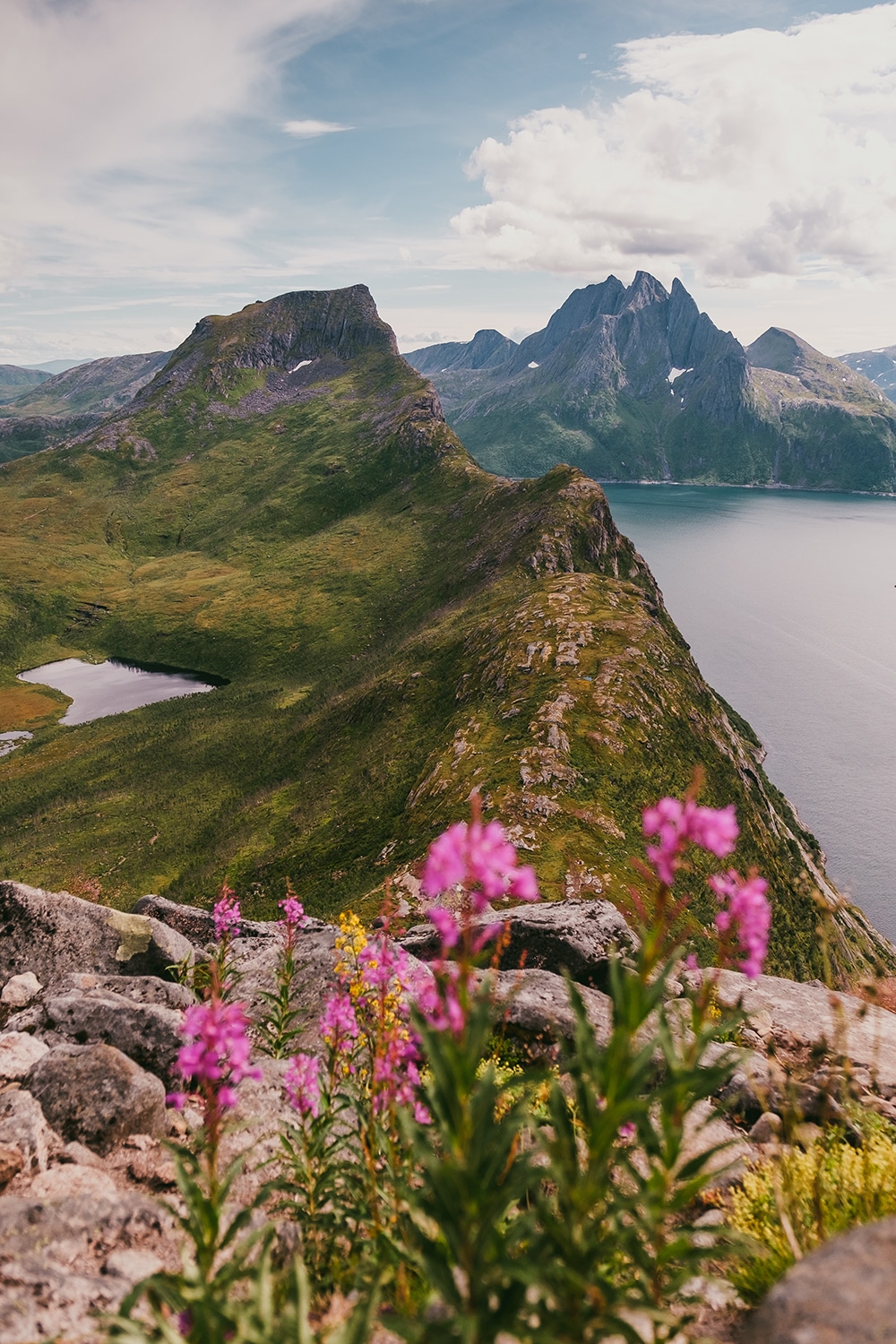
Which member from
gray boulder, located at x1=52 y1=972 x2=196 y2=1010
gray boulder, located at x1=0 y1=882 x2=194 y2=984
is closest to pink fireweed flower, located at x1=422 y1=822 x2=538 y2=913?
gray boulder, located at x1=52 y1=972 x2=196 y2=1010

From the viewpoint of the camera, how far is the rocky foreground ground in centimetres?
523

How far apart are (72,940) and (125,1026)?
7718 mm

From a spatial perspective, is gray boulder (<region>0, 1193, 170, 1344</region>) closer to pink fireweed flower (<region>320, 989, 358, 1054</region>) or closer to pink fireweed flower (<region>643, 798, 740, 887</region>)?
pink fireweed flower (<region>320, 989, 358, 1054</region>)

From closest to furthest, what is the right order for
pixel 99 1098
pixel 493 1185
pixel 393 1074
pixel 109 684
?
1. pixel 493 1185
2. pixel 393 1074
3. pixel 99 1098
4. pixel 109 684

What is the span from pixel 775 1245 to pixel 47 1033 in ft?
49.5

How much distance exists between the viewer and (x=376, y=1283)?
4.79m

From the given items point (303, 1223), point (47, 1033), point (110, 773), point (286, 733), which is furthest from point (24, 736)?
point (303, 1223)

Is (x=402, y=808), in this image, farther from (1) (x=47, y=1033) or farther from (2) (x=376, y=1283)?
(2) (x=376, y=1283)

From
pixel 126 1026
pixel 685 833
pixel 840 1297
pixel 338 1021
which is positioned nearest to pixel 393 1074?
pixel 338 1021

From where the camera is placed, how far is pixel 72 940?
19.9 m

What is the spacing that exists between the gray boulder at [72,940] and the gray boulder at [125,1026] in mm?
5182

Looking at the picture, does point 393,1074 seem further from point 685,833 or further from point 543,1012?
point 543,1012

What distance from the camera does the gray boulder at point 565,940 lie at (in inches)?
747

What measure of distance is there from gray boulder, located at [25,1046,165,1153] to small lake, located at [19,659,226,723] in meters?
150
